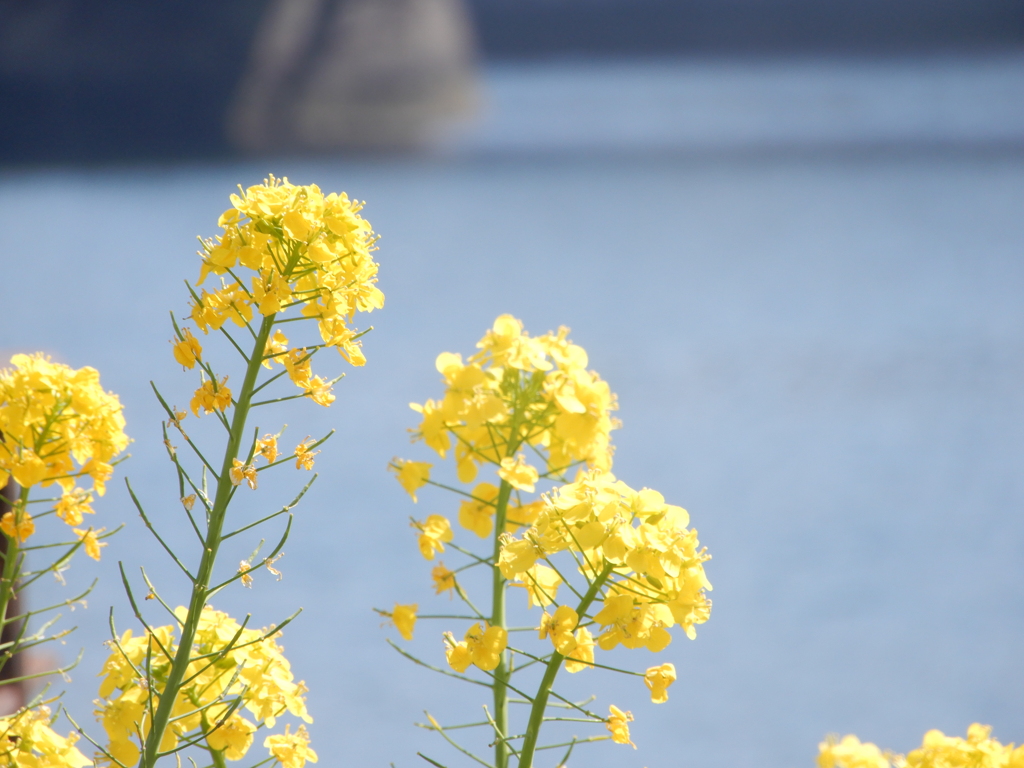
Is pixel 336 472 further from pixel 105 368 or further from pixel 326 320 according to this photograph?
pixel 326 320

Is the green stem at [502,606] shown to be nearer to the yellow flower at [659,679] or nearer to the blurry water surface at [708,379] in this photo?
the yellow flower at [659,679]

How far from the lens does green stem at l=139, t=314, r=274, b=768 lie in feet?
1.20

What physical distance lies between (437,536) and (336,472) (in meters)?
2.79

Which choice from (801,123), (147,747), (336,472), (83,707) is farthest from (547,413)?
(801,123)

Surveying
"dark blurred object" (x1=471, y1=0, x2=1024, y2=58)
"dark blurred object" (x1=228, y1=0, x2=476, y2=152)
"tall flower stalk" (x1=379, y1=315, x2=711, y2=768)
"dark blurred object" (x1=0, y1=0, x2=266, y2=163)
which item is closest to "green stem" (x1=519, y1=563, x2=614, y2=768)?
"tall flower stalk" (x1=379, y1=315, x2=711, y2=768)

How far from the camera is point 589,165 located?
656 cm

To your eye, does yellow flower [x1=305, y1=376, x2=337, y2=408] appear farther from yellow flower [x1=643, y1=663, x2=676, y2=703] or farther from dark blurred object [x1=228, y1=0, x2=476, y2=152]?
dark blurred object [x1=228, y1=0, x2=476, y2=152]

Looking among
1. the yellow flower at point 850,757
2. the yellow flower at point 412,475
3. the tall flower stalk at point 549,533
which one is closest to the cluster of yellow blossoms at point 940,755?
the yellow flower at point 850,757

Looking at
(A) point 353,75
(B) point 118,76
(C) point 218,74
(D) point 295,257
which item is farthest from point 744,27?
(D) point 295,257

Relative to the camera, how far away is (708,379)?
4016 mm

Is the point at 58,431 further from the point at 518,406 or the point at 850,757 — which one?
the point at 850,757

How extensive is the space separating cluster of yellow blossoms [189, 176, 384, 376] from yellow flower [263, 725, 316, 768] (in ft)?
0.51

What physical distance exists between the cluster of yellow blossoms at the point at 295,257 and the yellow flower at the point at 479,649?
11 centimetres

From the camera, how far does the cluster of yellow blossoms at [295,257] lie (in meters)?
0.38
